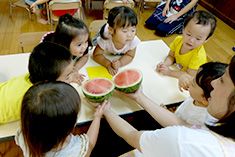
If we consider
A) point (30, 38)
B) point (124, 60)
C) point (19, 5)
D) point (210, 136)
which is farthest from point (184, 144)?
point (19, 5)

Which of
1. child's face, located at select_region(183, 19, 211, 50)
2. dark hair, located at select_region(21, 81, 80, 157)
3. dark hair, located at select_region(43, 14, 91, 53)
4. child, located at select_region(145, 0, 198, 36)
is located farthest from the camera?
child, located at select_region(145, 0, 198, 36)

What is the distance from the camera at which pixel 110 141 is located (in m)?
1.74

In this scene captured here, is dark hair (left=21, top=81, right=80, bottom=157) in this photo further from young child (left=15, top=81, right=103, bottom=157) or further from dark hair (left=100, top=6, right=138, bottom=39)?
dark hair (left=100, top=6, right=138, bottom=39)

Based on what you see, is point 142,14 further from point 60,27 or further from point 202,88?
point 202,88

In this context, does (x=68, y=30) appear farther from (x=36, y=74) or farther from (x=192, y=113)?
(x=192, y=113)

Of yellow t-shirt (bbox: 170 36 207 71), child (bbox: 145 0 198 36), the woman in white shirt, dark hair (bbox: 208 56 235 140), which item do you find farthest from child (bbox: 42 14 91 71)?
child (bbox: 145 0 198 36)

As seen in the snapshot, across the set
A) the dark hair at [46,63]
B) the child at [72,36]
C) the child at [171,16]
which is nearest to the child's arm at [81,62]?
the child at [72,36]

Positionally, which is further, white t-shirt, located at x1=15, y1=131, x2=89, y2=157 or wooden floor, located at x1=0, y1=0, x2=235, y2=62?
wooden floor, located at x1=0, y1=0, x2=235, y2=62

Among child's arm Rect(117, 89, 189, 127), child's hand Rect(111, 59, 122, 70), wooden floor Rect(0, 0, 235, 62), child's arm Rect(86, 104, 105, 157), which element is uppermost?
child's hand Rect(111, 59, 122, 70)

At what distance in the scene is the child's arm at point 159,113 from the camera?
1.38 meters

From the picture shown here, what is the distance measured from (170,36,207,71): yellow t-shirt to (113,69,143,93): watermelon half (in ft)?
1.64

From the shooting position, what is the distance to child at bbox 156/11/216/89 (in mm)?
1780

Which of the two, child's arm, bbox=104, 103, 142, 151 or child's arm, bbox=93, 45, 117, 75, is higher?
child's arm, bbox=93, 45, 117, 75

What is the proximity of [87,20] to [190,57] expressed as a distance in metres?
2.76
